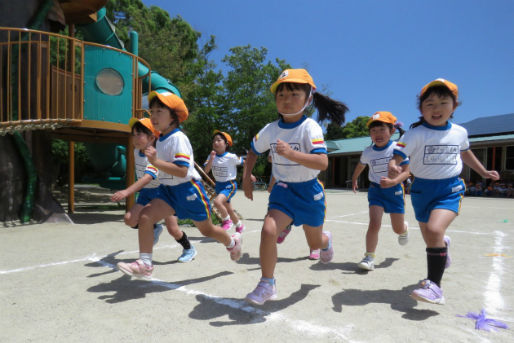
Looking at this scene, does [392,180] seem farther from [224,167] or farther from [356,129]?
[356,129]

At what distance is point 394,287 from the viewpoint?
3.44 metres

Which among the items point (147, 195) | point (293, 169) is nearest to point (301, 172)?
point (293, 169)

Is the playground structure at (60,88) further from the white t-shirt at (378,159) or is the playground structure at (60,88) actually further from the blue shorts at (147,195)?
the white t-shirt at (378,159)

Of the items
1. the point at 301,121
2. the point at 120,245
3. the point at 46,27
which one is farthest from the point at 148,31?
the point at 301,121

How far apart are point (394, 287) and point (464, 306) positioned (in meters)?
0.65

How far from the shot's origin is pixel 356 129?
54031 mm

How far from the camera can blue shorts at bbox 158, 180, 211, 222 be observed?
3.49 metres

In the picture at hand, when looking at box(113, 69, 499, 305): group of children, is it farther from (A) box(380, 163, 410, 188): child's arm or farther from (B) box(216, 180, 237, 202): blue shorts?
(B) box(216, 180, 237, 202): blue shorts

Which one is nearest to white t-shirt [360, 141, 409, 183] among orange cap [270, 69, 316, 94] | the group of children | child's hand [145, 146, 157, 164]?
the group of children

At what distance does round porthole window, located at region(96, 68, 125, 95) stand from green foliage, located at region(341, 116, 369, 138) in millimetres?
47648

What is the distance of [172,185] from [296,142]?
137cm

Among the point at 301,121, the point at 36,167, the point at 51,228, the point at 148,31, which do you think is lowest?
the point at 51,228

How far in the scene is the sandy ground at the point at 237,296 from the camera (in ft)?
7.84

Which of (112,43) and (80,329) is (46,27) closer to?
(112,43)
